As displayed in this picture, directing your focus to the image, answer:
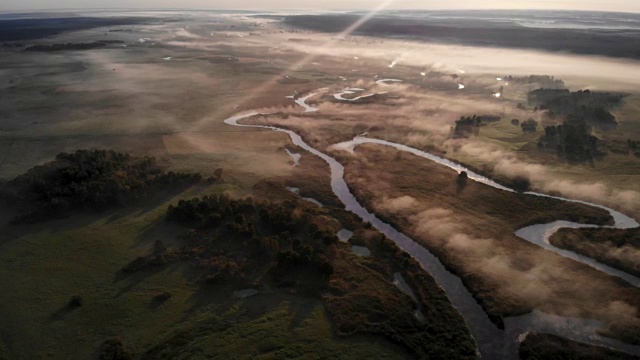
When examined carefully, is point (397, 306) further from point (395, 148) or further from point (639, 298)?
point (395, 148)

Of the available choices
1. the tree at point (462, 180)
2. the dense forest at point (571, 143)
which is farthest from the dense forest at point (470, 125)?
the tree at point (462, 180)

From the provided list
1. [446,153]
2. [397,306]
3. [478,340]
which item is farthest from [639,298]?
[446,153]

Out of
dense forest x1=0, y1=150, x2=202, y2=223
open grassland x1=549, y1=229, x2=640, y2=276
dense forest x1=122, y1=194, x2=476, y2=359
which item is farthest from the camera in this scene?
dense forest x1=0, y1=150, x2=202, y2=223

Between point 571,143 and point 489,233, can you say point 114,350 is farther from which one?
point 571,143

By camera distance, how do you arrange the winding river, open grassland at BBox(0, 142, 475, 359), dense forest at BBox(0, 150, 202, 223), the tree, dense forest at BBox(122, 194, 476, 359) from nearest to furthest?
open grassland at BBox(0, 142, 475, 359), the winding river, dense forest at BBox(122, 194, 476, 359), dense forest at BBox(0, 150, 202, 223), the tree

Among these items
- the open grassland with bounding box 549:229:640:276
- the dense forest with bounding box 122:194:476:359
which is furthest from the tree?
the dense forest with bounding box 122:194:476:359

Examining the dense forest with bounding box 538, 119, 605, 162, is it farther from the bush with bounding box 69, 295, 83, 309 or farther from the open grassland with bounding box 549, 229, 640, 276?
the bush with bounding box 69, 295, 83, 309
